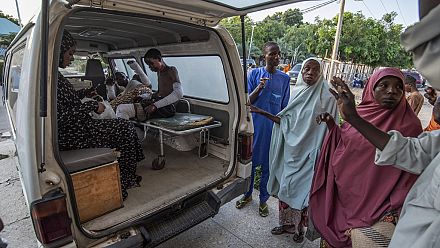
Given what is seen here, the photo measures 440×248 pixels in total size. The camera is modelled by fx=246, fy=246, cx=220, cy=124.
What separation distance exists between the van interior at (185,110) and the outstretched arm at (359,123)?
4.39 ft

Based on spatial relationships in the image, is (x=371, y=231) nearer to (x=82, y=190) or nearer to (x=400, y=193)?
(x=400, y=193)

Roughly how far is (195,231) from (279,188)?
3.36ft

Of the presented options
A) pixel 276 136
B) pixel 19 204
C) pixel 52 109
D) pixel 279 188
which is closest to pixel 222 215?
pixel 279 188

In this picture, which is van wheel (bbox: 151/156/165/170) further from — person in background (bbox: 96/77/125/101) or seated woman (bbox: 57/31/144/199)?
person in background (bbox: 96/77/125/101)

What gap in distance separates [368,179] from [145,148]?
2942 millimetres

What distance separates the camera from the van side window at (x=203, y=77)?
2922 millimetres

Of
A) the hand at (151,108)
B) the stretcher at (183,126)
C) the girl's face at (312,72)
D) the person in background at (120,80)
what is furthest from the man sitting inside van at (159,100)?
Answer: the person in background at (120,80)

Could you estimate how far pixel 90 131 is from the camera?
204cm

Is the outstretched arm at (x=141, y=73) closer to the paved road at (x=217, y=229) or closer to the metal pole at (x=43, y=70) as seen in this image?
the paved road at (x=217, y=229)

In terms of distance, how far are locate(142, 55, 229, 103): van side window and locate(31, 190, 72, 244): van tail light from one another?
1951 millimetres

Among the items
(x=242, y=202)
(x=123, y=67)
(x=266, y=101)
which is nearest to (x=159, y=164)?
(x=242, y=202)

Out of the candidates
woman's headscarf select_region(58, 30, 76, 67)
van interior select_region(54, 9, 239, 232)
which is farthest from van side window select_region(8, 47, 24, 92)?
van interior select_region(54, 9, 239, 232)

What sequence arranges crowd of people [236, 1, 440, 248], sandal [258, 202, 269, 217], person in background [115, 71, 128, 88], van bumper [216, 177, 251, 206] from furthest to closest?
person in background [115, 71, 128, 88]
sandal [258, 202, 269, 217]
van bumper [216, 177, 251, 206]
crowd of people [236, 1, 440, 248]

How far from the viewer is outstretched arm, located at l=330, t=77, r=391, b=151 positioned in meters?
1.30
